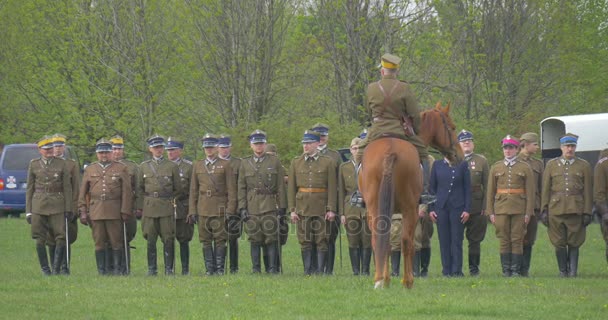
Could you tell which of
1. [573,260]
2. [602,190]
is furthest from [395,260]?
[602,190]

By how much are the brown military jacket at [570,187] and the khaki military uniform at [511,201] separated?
317mm

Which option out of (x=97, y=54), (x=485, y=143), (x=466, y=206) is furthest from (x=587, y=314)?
(x=97, y=54)

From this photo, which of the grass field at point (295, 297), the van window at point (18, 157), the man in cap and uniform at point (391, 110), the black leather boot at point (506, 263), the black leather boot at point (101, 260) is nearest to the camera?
the grass field at point (295, 297)

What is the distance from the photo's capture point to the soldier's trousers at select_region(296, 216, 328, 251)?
1622 centimetres

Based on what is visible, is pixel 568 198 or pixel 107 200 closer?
pixel 568 198

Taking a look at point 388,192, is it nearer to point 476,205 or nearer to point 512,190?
point 512,190

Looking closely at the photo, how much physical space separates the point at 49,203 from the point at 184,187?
1.93 meters

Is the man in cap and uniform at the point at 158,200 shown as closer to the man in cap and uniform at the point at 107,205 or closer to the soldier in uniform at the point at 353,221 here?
the man in cap and uniform at the point at 107,205

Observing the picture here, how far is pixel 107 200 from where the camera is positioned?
1642cm

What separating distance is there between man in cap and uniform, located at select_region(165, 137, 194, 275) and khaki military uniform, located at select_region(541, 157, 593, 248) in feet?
16.7

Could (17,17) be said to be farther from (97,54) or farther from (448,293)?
(448,293)

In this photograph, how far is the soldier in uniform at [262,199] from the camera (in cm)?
1627

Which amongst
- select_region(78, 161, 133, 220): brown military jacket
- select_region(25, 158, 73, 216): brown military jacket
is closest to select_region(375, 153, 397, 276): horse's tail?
select_region(78, 161, 133, 220): brown military jacket

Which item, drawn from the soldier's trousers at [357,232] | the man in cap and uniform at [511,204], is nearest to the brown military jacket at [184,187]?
the soldier's trousers at [357,232]
